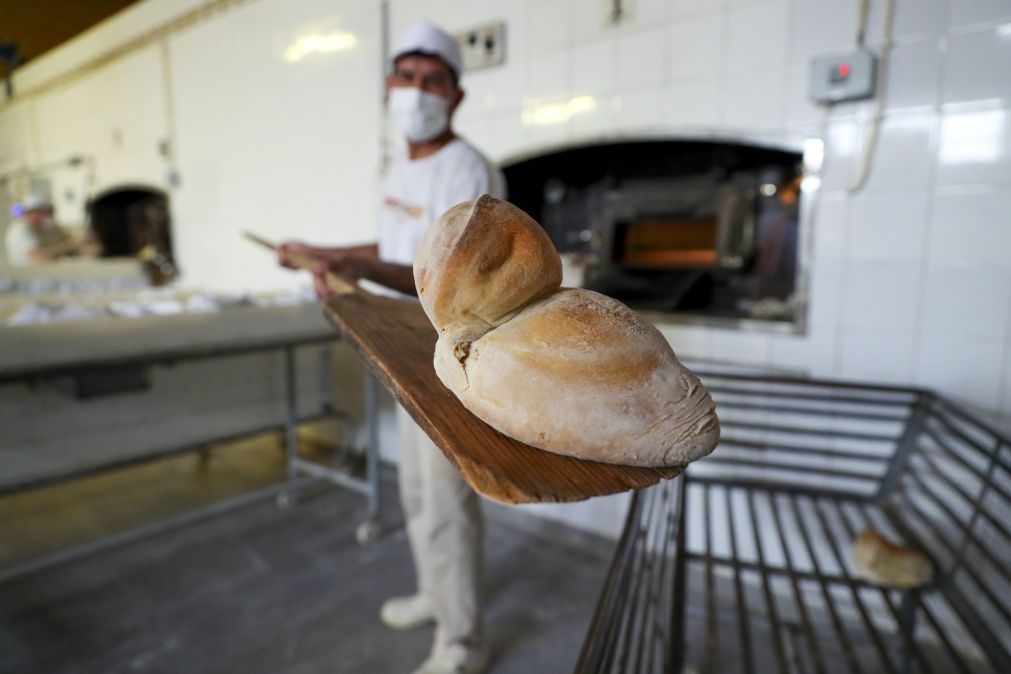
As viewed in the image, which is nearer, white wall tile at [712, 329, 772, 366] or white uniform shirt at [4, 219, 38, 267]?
white wall tile at [712, 329, 772, 366]

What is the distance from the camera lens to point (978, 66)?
1.37 meters

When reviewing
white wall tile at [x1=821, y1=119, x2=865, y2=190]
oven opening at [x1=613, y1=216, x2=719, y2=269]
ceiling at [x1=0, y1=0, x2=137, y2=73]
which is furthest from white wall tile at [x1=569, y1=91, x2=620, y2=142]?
ceiling at [x1=0, y1=0, x2=137, y2=73]

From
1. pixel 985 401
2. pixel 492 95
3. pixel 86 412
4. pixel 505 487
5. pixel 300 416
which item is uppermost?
pixel 492 95

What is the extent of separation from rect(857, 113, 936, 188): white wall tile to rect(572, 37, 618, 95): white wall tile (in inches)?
34.7

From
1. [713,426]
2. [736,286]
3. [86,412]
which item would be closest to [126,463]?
[86,412]

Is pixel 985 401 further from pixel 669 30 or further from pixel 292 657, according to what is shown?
pixel 292 657

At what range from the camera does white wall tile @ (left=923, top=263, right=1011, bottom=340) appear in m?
1.39

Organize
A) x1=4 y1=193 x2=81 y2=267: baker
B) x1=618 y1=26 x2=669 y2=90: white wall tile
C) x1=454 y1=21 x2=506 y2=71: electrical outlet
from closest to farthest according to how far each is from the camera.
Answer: x1=618 y1=26 x2=669 y2=90: white wall tile, x1=454 y1=21 x2=506 y2=71: electrical outlet, x1=4 y1=193 x2=81 y2=267: baker

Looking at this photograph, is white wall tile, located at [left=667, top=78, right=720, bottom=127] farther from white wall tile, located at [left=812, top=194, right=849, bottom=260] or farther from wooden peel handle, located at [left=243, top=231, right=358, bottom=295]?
wooden peel handle, located at [left=243, top=231, right=358, bottom=295]

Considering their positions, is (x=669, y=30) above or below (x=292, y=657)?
above

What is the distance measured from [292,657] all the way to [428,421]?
1.47 meters

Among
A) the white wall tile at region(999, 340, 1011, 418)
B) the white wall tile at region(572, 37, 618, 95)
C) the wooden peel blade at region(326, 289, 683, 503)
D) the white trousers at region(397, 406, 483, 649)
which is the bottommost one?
the white trousers at region(397, 406, 483, 649)

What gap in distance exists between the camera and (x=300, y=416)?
8.07ft

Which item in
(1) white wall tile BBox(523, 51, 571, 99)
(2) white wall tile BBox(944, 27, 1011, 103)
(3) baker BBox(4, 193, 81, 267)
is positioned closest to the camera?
(2) white wall tile BBox(944, 27, 1011, 103)
